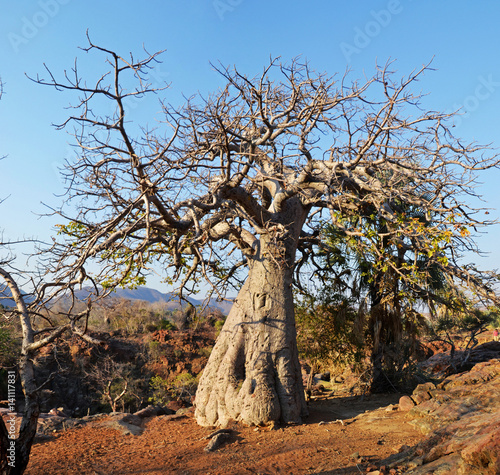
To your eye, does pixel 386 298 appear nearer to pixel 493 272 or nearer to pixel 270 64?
pixel 493 272

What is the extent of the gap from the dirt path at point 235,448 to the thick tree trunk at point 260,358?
0.99 ft

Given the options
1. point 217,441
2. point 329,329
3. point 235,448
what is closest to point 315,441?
point 235,448

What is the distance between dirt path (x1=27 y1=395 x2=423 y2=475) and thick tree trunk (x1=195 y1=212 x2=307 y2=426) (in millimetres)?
301

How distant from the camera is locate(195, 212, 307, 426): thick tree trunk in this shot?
669 centimetres

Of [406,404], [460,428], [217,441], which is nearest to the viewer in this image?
[460,428]

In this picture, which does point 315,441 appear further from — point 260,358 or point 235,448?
point 260,358

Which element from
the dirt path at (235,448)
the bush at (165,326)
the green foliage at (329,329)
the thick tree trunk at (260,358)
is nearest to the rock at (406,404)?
the dirt path at (235,448)

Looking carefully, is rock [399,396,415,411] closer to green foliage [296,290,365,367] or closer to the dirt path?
the dirt path

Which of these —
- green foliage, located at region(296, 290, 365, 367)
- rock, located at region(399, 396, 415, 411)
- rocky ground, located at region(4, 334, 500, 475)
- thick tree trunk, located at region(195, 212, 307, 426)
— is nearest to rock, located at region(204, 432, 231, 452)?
rocky ground, located at region(4, 334, 500, 475)

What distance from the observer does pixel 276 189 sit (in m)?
7.99

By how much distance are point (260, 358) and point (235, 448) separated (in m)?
1.64

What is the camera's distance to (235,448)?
5613mm

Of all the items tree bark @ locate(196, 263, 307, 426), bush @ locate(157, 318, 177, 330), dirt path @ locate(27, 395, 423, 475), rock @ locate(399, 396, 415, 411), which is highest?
bush @ locate(157, 318, 177, 330)

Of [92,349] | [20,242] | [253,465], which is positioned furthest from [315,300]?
[92,349]
